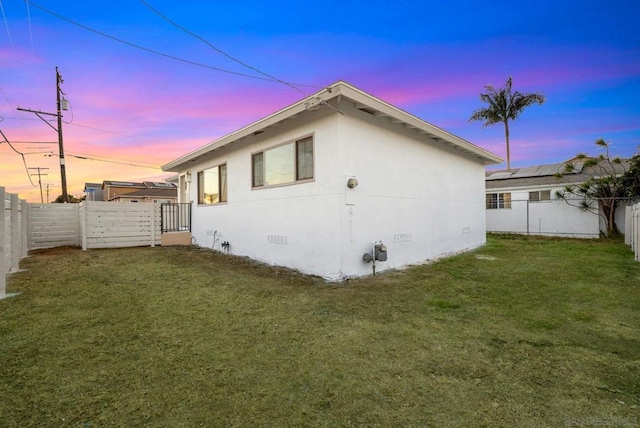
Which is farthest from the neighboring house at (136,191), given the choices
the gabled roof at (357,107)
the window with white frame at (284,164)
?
the window with white frame at (284,164)

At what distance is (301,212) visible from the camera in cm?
609

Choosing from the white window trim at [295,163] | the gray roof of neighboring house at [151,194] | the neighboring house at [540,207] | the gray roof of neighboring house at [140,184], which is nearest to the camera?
the white window trim at [295,163]

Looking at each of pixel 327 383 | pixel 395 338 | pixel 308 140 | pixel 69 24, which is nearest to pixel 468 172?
pixel 308 140

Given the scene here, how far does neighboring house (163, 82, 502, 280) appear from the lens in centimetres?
551

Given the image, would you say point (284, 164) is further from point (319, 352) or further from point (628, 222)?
point (628, 222)

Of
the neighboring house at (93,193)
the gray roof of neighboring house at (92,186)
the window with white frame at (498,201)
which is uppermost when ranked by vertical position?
the gray roof of neighboring house at (92,186)

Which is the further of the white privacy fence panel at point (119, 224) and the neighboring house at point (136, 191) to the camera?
the neighboring house at point (136, 191)

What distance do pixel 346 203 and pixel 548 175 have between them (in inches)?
571

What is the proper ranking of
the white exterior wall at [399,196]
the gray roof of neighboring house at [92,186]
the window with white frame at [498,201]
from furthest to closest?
the gray roof of neighboring house at [92,186] → the window with white frame at [498,201] → the white exterior wall at [399,196]

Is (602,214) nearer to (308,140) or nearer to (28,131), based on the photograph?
(308,140)

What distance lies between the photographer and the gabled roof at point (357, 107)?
514 cm

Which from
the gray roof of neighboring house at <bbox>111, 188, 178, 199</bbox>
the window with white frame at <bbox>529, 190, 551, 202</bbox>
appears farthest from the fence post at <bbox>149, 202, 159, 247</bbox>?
the gray roof of neighboring house at <bbox>111, 188, 178, 199</bbox>

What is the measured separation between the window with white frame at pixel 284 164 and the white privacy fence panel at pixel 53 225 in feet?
25.6

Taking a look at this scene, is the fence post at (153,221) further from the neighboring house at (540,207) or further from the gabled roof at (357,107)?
the neighboring house at (540,207)
